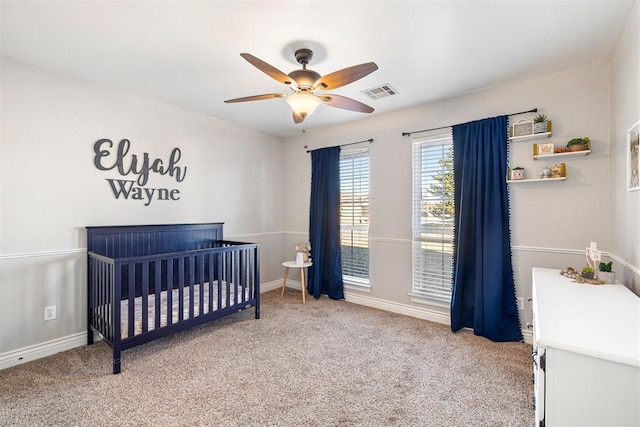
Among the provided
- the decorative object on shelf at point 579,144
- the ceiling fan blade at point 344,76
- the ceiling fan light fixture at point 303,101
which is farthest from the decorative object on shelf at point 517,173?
the ceiling fan light fixture at point 303,101

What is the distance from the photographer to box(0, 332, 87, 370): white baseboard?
2207mm

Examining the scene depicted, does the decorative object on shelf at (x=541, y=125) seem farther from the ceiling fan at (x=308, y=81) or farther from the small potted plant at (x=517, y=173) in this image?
the ceiling fan at (x=308, y=81)

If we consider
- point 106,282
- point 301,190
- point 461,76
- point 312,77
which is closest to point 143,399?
point 106,282

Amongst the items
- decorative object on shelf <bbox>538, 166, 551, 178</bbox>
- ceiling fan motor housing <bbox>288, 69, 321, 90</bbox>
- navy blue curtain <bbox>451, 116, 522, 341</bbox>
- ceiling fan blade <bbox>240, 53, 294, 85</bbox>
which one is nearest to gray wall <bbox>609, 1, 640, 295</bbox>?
decorative object on shelf <bbox>538, 166, 551, 178</bbox>

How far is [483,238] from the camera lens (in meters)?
2.71

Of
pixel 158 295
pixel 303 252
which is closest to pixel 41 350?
pixel 158 295

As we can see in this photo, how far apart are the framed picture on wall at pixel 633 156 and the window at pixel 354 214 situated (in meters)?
2.33

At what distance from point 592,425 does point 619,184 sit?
1831 millimetres

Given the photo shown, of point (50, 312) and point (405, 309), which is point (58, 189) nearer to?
point (50, 312)

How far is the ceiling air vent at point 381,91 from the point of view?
2.73m

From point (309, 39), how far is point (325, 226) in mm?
2458

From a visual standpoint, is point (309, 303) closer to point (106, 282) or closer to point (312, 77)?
point (106, 282)

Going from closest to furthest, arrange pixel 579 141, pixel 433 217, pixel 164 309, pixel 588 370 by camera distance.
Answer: pixel 588 370 → pixel 579 141 → pixel 164 309 → pixel 433 217

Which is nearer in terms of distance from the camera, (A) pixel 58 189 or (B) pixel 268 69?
(B) pixel 268 69
